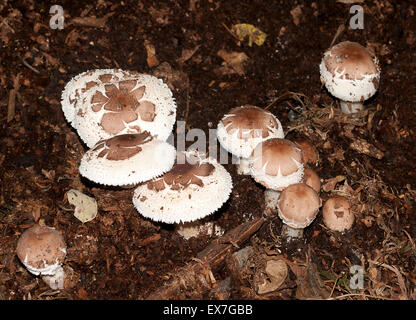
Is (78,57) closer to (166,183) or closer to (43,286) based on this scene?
(166,183)

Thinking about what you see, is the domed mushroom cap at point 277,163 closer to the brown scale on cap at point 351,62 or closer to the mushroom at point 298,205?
the mushroom at point 298,205

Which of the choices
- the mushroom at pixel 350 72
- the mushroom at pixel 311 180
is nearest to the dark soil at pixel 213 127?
the mushroom at pixel 311 180

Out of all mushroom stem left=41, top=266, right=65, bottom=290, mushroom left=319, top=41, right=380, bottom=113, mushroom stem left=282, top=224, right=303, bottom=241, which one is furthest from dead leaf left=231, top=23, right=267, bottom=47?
mushroom stem left=41, top=266, right=65, bottom=290

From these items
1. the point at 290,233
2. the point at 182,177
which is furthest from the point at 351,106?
the point at 182,177

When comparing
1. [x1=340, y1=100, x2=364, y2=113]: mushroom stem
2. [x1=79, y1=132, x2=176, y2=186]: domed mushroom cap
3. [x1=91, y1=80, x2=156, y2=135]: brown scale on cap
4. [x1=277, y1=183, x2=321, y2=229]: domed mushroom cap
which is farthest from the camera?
[x1=340, y1=100, x2=364, y2=113]: mushroom stem

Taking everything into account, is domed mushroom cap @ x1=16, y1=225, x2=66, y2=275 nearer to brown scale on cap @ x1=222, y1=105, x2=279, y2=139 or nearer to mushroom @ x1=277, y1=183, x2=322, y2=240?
brown scale on cap @ x1=222, y1=105, x2=279, y2=139

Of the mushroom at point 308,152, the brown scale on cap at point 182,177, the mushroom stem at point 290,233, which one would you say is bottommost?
the mushroom stem at point 290,233
